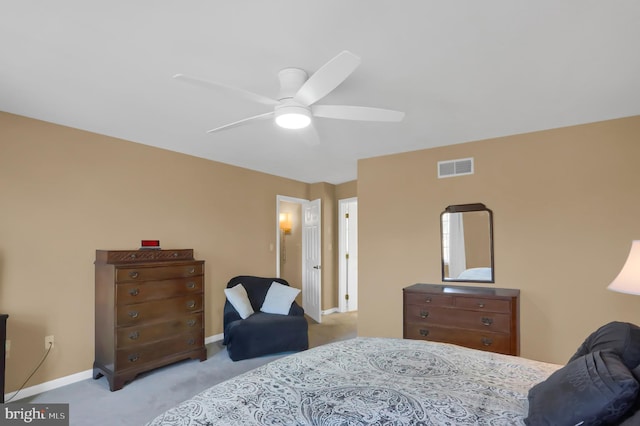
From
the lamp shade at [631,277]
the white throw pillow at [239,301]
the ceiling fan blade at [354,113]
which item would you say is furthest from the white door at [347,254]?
the lamp shade at [631,277]

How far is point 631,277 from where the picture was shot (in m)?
2.19

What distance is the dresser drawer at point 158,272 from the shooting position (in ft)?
10.3

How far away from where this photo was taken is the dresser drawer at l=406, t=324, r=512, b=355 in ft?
10.00

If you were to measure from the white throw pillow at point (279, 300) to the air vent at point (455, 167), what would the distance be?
2.29 m

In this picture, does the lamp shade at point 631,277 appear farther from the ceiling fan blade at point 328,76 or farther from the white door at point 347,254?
the white door at point 347,254

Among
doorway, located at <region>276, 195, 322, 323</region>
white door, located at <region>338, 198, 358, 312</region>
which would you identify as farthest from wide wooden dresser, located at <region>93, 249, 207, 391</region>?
white door, located at <region>338, 198, 358, 312</region>

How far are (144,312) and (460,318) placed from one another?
3.03 meters

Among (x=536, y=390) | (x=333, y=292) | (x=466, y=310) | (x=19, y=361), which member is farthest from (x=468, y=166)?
(x=19, y=361)

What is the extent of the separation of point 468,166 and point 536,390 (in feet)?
9.24

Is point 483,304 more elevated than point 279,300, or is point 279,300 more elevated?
point 483,304

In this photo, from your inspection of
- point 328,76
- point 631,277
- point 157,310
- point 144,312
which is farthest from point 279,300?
point 631,277

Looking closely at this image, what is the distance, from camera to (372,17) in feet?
5.46

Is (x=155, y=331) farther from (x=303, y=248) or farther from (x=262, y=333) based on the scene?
(x=303, y=248)

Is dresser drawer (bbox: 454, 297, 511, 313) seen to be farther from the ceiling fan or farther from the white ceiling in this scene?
the ceiling fan
